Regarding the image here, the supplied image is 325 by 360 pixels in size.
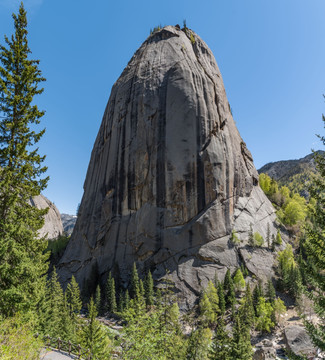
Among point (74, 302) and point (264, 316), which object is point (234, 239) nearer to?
point (264, 316)

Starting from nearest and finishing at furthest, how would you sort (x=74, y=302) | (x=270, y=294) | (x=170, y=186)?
(x=270, y=294) < (x=74, y=302) < (x=170, y=186)

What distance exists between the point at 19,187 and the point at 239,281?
118 feet

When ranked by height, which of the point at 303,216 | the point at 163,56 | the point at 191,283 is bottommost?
the point at 191,283

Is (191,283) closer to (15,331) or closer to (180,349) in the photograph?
(180,349)

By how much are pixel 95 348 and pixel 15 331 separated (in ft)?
29.1

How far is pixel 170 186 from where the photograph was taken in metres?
45.5

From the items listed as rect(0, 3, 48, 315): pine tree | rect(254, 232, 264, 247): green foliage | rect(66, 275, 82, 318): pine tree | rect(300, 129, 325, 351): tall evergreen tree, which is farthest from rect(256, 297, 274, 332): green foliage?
rect(0, 3, 48, 315): pine tree

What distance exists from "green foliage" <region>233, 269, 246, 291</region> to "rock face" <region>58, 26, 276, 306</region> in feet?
8.64

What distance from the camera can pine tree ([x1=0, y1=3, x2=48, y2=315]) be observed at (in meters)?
9.42

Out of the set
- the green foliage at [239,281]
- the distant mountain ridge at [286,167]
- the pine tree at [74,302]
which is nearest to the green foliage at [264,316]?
the green foliage at [239,281]

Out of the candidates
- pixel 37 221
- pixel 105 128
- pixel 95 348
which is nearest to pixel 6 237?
pixel 37 221

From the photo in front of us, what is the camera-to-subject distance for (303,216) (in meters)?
57.6

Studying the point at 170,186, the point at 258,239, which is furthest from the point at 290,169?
the point at 170,186

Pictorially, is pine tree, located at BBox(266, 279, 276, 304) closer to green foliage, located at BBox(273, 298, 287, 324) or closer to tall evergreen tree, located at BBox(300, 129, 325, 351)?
green foliage, located at BBox(273, 298, 287, 324)
